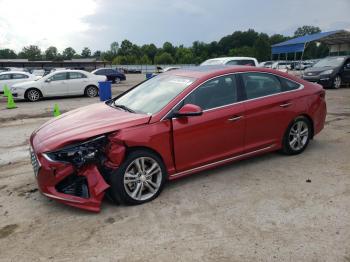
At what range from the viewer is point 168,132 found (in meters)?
4.27

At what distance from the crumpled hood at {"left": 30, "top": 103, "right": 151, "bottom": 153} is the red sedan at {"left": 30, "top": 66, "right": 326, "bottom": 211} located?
0.01 m

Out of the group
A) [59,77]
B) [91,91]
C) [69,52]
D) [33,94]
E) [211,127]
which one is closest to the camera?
[211,127]

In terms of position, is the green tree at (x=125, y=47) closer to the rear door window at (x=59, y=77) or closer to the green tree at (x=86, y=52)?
the green tree at (x=86, y=52)

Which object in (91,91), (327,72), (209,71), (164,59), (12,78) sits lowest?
(91,91)

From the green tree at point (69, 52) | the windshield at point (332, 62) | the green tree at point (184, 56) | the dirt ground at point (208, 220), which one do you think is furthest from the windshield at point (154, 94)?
the green tree at point (69, 52)

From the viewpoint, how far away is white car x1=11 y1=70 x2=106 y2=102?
15.7 meters

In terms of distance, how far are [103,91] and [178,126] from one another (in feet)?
29.0

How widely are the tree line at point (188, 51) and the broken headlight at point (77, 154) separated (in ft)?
320

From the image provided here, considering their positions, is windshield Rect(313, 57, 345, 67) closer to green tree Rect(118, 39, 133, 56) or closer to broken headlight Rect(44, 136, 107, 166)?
broken headlight Rect(44, 136, 107, 166)

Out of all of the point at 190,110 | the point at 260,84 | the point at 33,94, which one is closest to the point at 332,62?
the point at 260,84

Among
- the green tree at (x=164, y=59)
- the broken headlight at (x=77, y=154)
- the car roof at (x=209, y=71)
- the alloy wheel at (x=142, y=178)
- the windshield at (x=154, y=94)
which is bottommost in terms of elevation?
the alloy wheel at (x=142, y=178)

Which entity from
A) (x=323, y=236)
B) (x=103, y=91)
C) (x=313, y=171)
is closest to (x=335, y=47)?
(x=103, y=91)

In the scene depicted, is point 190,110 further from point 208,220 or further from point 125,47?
point 125,47

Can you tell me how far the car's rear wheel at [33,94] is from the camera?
617 inches
